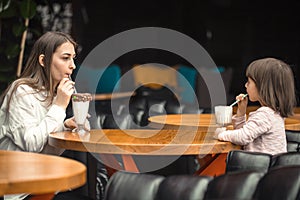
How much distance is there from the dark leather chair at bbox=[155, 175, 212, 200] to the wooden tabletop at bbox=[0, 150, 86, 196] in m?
0.28

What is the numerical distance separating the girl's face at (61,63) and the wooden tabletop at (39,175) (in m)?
0.99

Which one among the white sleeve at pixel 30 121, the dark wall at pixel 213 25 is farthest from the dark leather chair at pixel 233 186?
the dark wall at pixel 213 25

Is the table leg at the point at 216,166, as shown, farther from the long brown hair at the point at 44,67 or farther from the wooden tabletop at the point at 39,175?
the wooden tabletop at the point at 39,175

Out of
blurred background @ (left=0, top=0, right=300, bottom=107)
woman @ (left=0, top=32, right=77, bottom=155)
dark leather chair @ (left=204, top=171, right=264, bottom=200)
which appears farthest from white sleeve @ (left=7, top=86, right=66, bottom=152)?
blurred background @ (left=0, top=0, right=300, bottom=107)

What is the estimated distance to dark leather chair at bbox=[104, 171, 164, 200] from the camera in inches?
65.2

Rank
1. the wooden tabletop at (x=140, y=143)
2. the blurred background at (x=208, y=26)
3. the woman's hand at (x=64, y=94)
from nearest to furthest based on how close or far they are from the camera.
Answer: the wooden tabletop at (x=140, y=143) → the woman's hand at (x=64, y=94) → the blurred background at (x=208, y=26)

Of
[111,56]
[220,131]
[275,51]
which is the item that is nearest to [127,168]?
[220,131]

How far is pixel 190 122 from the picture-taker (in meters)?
3.62

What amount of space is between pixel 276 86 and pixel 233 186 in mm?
1469

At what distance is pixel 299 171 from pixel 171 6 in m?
8.48

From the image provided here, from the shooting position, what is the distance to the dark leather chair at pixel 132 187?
65.2 inches

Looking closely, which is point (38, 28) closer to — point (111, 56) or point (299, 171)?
point (111, 56)

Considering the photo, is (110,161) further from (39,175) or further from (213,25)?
(213,25)

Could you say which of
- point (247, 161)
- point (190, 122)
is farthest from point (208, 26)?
point (247, 161)
